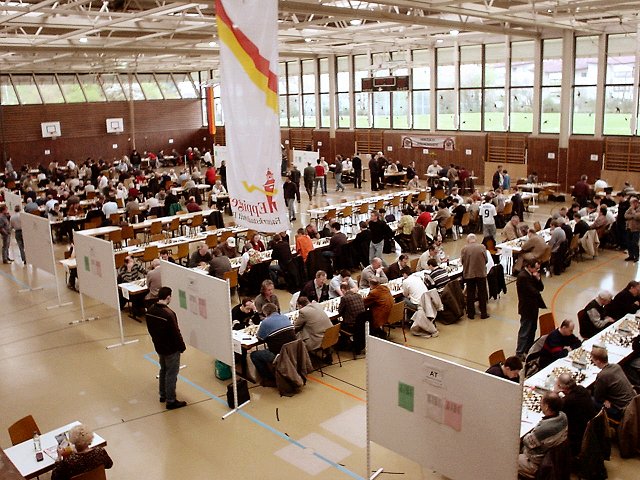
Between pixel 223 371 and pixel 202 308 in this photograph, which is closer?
pixel 202 308

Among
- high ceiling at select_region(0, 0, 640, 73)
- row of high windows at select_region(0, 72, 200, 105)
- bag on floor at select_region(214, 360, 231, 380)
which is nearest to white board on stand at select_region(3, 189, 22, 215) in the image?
high ceiling at select_region(0, 0, 640, 73)

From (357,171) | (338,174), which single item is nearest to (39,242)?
(338,174)

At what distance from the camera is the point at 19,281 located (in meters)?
14.9

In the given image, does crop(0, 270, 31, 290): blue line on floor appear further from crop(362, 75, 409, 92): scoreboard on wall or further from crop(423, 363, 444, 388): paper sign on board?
crop(362, 75, 409, 92): scoreboard on wall

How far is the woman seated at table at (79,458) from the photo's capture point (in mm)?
5781

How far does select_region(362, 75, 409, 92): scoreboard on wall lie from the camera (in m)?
25.8

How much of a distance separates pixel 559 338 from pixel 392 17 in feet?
35.0

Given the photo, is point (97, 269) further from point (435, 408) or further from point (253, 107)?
point (435, 408)

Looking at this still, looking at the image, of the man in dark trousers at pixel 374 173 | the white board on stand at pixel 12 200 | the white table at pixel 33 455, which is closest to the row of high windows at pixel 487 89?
the man in dark trousers at pixel 374 173

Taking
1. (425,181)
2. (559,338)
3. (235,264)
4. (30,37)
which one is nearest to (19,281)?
(235,264)

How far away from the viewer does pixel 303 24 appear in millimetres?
17906

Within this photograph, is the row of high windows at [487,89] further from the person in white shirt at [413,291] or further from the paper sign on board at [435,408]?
the paper sign on board at [435,408]

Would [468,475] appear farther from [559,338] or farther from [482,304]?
[482,304]

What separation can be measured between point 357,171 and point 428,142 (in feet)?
13.2
